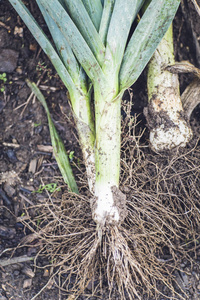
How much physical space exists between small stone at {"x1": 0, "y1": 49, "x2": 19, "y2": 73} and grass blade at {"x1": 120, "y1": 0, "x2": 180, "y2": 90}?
662 mm

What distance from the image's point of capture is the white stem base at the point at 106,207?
1.31 metres

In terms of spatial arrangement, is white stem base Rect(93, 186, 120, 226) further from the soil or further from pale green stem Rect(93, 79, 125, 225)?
the soil

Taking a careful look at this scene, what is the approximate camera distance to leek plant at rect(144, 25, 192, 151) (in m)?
1.45

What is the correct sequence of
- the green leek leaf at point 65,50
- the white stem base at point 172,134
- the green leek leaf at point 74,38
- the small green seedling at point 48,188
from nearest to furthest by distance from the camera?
the green leek leaf at point 74,38, the green leek leaf at point 65,50, the white stem base at point 172,134, the small green seedling at point 48,188

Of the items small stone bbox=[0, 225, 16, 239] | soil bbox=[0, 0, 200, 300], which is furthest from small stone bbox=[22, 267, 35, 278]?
small stone bbox=[0, 225, 16, 239]

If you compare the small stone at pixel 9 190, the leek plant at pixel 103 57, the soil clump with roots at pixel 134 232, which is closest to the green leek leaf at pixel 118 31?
the leek plant at pixel 103 57

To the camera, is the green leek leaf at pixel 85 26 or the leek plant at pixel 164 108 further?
the leek plant at pixel 164 108

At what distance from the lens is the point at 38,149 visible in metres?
1.64

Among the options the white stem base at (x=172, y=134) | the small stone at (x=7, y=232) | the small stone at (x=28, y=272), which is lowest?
the small stone at (x=28, y=272)

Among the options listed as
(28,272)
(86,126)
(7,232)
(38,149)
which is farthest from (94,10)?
(28,272)

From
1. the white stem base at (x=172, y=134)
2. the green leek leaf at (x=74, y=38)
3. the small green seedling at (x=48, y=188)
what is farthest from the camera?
the small green seedling at (x=48, y=188)

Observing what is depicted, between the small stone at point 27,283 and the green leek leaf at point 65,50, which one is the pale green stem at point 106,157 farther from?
the small stone at point 27,283

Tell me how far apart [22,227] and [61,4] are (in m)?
1.04

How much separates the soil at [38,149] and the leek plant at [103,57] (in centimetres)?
16
